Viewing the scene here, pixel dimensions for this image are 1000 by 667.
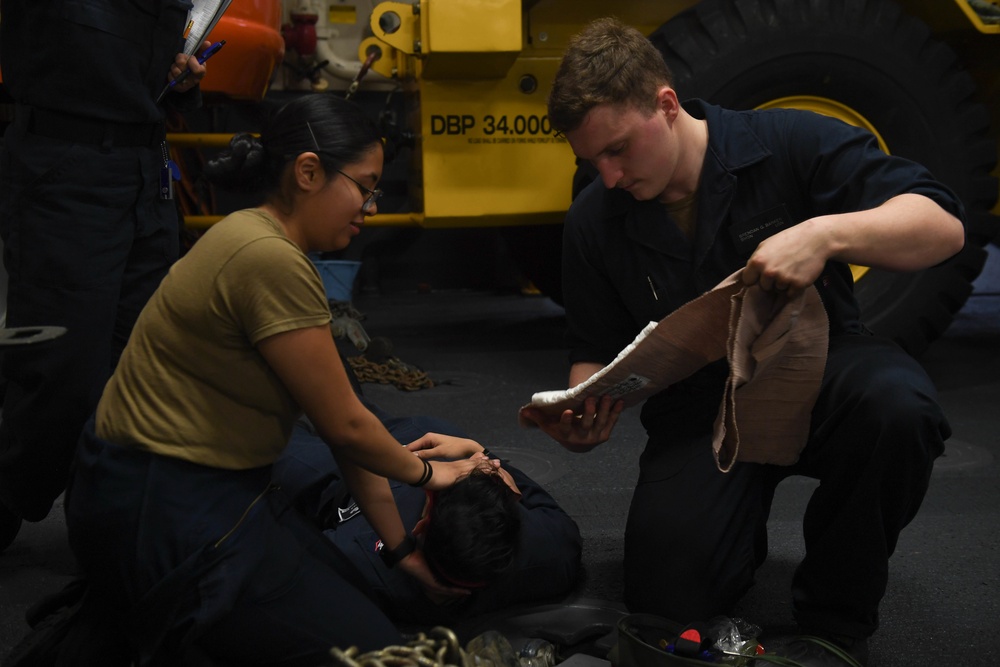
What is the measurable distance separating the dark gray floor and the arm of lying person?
1.13 ft

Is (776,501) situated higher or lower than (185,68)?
lower

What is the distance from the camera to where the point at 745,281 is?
1603 mm

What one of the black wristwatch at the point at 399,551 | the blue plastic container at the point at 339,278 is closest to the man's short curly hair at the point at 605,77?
the black wristwatch at the point at 399,551

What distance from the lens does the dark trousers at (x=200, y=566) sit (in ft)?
5.04

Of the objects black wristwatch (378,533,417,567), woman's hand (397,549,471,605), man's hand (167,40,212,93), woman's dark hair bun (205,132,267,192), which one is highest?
man's hand (167,40,212,93)

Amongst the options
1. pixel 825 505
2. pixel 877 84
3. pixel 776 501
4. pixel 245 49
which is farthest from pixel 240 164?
pixel 877 84

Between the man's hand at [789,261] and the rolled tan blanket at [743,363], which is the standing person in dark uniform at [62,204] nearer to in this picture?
the rolled tan blanket at [743,363]

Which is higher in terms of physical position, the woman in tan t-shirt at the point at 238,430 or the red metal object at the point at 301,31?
the red metal object at the point at 301,31

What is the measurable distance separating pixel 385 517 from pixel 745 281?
2.47ft

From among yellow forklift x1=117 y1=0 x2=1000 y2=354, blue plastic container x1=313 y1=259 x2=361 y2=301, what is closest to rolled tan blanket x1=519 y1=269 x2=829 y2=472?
yellow forklift x1=117 y1=0 x2=1000 y2=354

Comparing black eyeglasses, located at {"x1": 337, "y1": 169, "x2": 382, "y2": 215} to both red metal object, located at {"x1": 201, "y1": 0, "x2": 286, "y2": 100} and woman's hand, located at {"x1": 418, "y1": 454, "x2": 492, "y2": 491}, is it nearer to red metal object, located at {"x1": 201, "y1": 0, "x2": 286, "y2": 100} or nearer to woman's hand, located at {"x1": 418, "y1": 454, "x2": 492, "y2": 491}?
woman's hand, located at {"x1": 418, "y1": 454, "x2": 492, "y2": 491}

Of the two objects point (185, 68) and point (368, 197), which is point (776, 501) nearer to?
point (368, 197)

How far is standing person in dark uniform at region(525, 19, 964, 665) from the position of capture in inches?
68.7

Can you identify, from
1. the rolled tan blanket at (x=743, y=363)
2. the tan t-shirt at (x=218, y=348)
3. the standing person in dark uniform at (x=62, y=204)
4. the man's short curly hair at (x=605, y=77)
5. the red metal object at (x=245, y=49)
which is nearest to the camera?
the tan t-shirt at (x=218, y=348)
